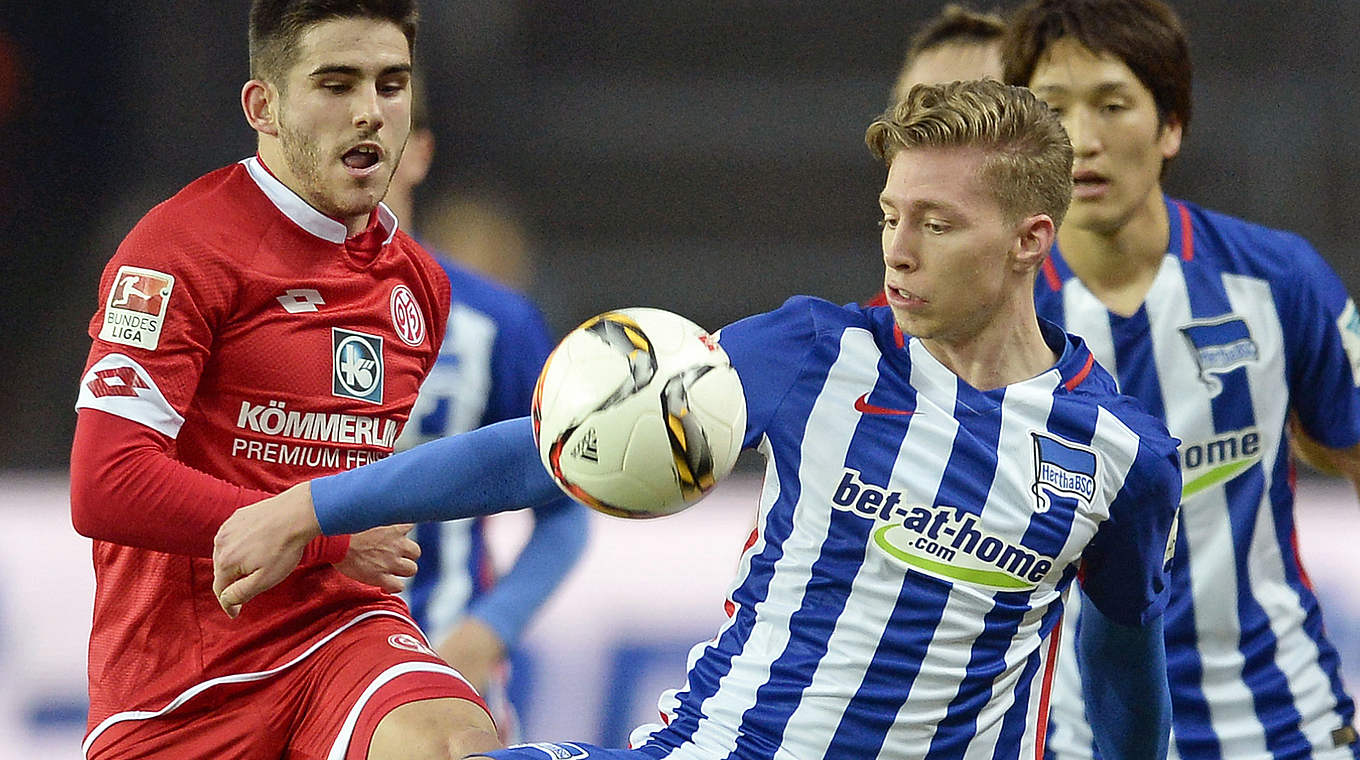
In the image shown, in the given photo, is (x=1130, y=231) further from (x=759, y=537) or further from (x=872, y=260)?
(x=872, y=260)

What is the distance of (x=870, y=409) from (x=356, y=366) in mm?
970

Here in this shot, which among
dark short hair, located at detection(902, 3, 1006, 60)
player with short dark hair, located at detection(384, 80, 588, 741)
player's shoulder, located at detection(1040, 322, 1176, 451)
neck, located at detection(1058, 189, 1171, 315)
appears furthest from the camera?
dark short hair, located at detection(902, 3, 1006, 60)

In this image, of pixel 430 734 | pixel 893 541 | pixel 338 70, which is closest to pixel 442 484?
pixel 430 734

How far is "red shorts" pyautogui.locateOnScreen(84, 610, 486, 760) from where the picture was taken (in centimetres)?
298

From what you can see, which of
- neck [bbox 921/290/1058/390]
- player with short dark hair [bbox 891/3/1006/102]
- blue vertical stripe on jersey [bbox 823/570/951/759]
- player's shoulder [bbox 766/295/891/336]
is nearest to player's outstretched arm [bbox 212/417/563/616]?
player's shoulder [bbox 766/295/891/336]

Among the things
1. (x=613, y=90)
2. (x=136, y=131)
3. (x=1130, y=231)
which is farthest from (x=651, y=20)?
(x=1130, y=231)

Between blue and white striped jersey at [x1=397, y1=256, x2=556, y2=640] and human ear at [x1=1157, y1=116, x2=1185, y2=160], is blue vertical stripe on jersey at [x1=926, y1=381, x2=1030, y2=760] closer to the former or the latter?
human ear at [x1=1157, y1=116, x2=1185, y2=160]

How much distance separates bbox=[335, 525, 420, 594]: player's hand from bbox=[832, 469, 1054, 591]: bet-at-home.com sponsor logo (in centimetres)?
78

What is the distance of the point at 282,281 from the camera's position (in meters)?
3.05

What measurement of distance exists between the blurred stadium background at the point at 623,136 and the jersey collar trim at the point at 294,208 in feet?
16.7

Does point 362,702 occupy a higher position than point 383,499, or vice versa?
point 383,499

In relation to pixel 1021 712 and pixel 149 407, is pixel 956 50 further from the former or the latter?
pixel 149 407

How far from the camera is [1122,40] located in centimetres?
384

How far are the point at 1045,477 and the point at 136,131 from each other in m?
7.37
